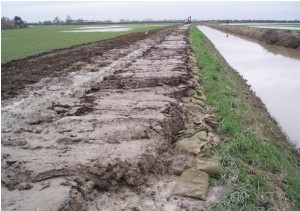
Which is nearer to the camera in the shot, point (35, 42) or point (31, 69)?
point (31, 69)

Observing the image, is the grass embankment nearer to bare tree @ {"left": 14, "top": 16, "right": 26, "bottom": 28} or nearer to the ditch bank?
the ditch bank

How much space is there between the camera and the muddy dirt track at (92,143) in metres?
4.12

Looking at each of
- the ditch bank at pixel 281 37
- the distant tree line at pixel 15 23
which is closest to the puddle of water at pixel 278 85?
the ditch bank at pixel 281 37

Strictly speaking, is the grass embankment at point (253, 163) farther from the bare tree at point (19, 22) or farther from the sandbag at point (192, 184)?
the bare tree at point (19, 22)

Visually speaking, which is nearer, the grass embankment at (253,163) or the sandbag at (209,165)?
the grass embankment at (253,163)

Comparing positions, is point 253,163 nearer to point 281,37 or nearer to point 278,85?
point 278,85

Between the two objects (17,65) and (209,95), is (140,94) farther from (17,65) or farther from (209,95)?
(17,65)

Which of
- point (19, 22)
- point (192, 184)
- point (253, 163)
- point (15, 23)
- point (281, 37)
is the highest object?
point (192, 184)

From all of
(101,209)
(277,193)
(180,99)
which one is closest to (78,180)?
(101,209)

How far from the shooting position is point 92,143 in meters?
5.55

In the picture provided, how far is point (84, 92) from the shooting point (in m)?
9.35

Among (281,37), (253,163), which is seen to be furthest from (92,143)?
(281,37)

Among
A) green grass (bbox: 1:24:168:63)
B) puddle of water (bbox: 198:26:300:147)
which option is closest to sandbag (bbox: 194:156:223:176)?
puddle of water (bbox: 198:26:300:147)

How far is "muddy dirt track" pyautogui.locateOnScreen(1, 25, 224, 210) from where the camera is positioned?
4.12 meters
